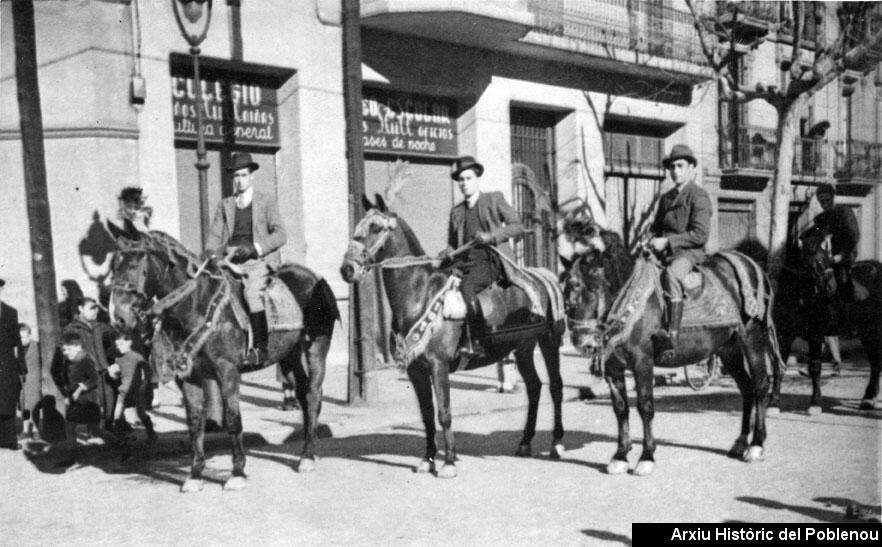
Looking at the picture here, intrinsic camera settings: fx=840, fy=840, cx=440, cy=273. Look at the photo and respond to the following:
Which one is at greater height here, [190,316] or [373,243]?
[373,243]

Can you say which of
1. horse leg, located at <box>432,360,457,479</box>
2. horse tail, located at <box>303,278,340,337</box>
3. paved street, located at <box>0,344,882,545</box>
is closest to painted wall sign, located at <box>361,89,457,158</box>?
paved street, located at <box>0,344,882,545</box>

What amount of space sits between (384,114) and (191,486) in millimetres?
9520

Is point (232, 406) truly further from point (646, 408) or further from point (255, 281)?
point (646, 408)

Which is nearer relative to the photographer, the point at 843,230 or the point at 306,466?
the point at 306,466

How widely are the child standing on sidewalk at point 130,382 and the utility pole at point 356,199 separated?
294cm

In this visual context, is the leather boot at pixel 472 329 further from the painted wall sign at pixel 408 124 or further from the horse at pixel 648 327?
the painted wall sign at pixel 408 124

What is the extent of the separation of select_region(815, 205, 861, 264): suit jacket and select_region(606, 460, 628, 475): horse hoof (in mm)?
5172

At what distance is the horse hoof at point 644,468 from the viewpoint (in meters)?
7.24

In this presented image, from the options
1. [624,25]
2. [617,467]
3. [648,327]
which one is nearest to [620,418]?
[617,467]

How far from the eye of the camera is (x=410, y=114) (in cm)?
1584

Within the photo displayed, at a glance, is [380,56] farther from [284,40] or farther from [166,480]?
[166,480]

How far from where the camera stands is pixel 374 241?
7395mm

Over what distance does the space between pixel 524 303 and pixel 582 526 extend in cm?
291

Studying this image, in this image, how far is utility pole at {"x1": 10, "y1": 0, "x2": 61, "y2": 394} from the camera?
926 centimetres
